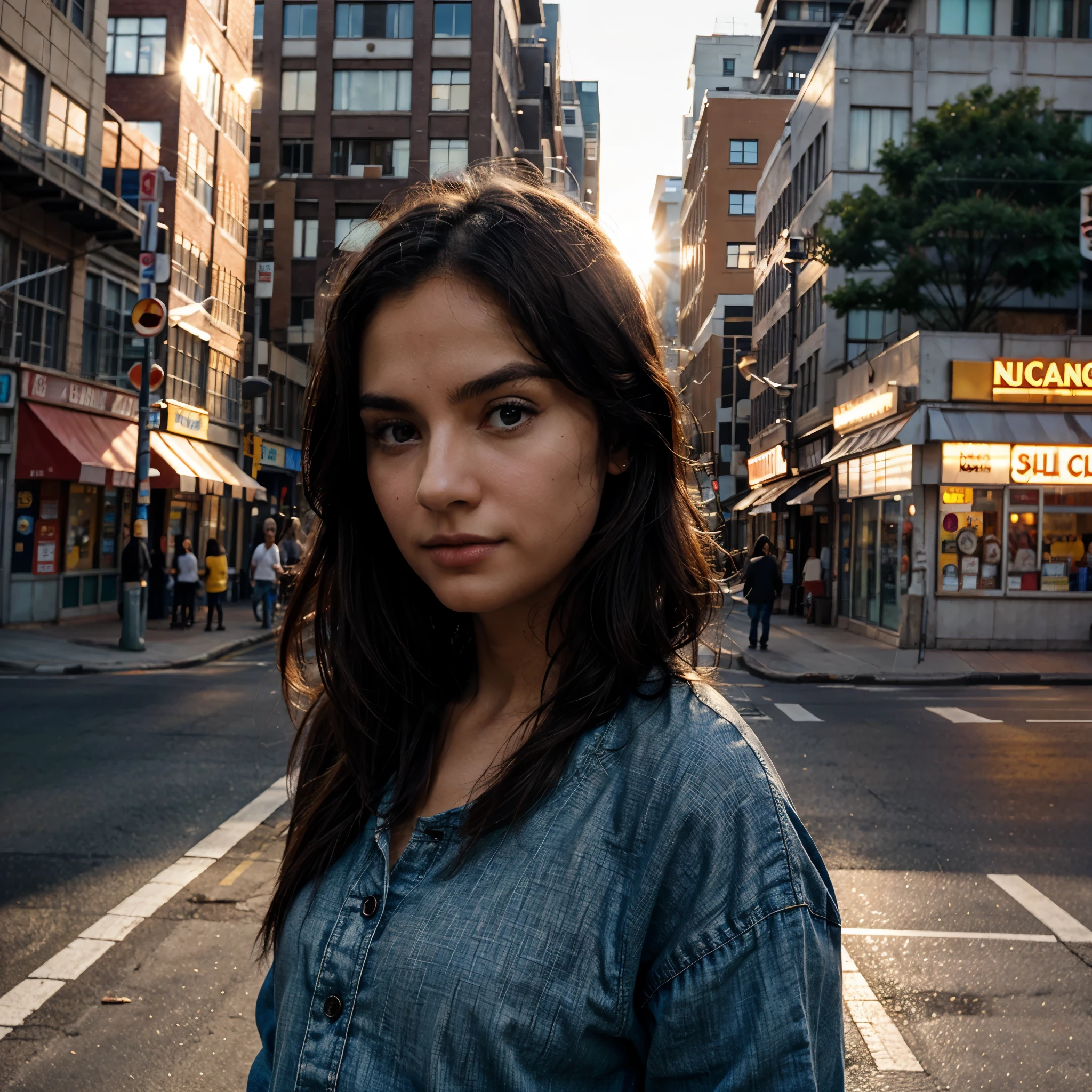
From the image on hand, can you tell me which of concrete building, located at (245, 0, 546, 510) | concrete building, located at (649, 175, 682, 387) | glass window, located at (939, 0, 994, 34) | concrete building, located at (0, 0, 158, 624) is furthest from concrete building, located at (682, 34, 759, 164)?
concrete building, located at (0, 0, 158, 624)

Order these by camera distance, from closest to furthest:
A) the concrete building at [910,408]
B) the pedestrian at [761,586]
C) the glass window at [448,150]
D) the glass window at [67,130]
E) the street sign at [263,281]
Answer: the pedestrian at [761,586]
the concrete building at [910,408]
the glass window at [67,130]
the street sign at [263,281]
the glass window at [448,150]

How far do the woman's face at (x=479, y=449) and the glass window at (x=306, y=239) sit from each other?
181 ft

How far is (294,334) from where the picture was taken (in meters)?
52.9

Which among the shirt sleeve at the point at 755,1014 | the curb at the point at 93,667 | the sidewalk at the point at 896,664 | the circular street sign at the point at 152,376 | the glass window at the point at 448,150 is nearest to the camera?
the shirt sleeve at the point at 755,1014

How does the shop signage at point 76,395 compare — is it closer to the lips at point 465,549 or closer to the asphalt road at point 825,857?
the asphalt road at point 825,857

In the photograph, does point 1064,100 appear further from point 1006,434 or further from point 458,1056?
point 458,1056

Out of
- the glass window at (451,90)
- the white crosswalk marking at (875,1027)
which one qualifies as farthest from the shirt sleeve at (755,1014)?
the glass window at (451,90)

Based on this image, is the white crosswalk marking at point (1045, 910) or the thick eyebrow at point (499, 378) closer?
the thick eyebrow at point (499, 378)

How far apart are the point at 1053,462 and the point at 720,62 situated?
10869cm

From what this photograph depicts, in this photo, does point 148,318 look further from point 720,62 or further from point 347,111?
point 720,62

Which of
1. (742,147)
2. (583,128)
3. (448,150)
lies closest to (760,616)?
(448,150)

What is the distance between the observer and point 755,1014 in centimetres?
126

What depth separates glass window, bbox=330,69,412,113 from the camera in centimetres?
5422

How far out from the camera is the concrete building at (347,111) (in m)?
53.2
